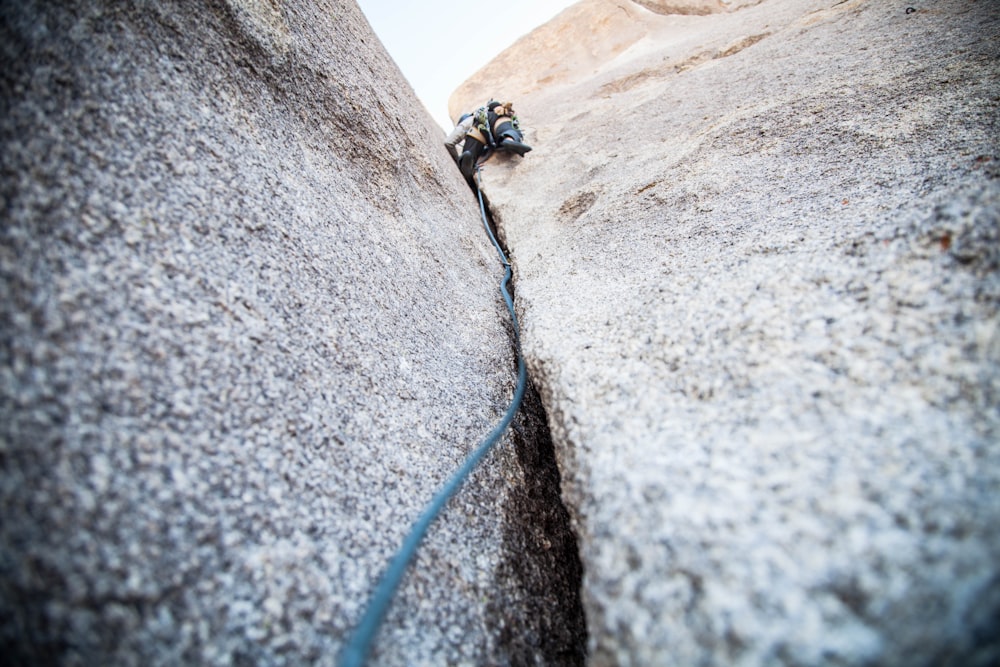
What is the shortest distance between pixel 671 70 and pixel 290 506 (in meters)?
7.42

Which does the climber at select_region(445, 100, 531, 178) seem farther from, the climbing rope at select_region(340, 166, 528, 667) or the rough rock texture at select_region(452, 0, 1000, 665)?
the climbing rope at select_region(340, 166, 528, 667)

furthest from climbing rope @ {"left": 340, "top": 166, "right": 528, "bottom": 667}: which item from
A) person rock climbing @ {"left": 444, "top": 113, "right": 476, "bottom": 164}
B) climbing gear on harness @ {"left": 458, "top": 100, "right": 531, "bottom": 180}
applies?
person rock climbing @ {"left": 444, "top": 113, "right": 476, "bottom": 164}

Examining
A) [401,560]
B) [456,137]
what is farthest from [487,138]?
[401,560]

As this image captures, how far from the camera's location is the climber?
15.2 ft

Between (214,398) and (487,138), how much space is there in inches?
186

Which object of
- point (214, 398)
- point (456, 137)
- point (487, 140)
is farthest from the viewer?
point (456, 137)

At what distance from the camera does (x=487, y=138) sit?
189 inches

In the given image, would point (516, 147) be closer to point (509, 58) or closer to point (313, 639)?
point (313, 639)

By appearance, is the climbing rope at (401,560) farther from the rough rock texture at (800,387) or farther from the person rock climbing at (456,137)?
the person rock climbing at (456,137)

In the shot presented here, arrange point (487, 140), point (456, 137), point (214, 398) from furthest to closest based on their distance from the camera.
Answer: point (456, 137)
point (487, 140)
point (214, 398)

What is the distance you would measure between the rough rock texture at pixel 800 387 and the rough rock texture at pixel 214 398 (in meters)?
0.43

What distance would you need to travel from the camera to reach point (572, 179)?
3.48 meters

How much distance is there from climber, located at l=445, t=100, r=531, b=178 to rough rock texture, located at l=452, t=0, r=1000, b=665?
2.77m

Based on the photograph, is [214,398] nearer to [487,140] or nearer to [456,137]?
[487,140]
